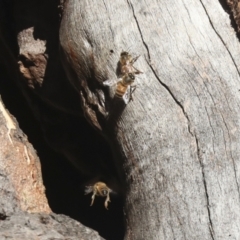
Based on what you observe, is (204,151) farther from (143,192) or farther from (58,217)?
(58,217)

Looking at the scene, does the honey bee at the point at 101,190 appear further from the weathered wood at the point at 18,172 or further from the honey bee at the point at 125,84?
the honey bee at the point at 125,84

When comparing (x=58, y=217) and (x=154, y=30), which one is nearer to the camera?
(x=154, y=30)

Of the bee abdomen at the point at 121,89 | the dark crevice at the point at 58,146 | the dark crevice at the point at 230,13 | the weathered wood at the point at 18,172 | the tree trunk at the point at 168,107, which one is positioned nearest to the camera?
the tree trunk at the point at 168,107

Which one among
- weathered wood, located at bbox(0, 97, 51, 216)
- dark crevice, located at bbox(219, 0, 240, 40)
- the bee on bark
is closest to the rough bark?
weathered wood, located at bbox(0, 97, 51, 216)

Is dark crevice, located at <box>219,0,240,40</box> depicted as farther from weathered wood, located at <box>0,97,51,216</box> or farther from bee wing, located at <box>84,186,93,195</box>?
weathered wood, located at <box>0,97,51,216</box>

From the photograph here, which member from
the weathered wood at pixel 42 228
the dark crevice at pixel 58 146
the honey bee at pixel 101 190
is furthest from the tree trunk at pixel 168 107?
the dark crevice at pixel 58 146

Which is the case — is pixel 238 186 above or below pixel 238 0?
below

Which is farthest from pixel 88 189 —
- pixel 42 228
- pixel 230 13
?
pixel 230 13

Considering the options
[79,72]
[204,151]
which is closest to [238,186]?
[204,151]
